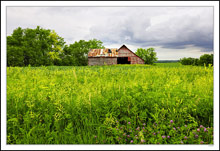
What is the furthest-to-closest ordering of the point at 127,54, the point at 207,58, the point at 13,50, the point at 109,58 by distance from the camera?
the point at 109,58 < the point at 127,54 < the point at 13,50 < the point at 207,58

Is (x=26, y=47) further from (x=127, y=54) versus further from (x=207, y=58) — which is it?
(x=207, y=58)

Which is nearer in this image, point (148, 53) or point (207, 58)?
point (207, 58)

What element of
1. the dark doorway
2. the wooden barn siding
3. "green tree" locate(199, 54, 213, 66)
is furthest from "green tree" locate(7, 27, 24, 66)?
the dark doorway

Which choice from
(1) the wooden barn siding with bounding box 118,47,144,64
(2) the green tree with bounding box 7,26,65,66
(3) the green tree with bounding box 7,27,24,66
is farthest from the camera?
(1) the wooden barn siding with bounding box 118,47,144,64

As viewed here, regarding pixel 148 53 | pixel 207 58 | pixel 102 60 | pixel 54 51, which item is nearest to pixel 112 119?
pixel 207 58

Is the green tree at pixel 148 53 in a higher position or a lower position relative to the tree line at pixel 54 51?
lower

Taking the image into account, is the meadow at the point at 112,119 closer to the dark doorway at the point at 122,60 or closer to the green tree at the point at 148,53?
the green tree at the point at 148,53

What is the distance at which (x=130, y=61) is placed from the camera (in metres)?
8.07

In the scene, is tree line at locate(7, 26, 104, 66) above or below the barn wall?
above

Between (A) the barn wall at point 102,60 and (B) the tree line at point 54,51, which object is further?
(B) the tree line at point 54,51


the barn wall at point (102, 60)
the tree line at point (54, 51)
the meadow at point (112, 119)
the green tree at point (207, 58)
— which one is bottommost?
the meadow at point (112, 119)

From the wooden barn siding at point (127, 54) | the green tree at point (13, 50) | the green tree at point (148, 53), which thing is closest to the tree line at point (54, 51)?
the green tree at point (13, 50)

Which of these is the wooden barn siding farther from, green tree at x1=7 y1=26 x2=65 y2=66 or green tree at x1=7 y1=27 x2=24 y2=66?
green tree at x1=7 y1=27 x2=24 y2=66

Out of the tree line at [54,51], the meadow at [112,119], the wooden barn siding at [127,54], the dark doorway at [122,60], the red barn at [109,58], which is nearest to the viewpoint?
the meadow at [112,119]
